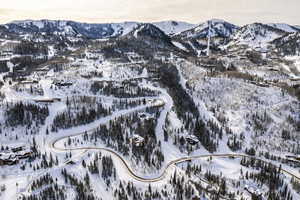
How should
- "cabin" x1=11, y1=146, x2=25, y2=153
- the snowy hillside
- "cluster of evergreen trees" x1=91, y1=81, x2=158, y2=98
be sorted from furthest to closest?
"cluster of evergreen trees" x1=91, y1=81, x2=158, y2=98, "cabin" x1=11, y1=146, x2=25, y2=153, the snowy hillside

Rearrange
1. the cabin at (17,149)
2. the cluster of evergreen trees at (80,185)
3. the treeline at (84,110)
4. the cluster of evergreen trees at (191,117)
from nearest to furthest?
the cluster of evergreen trees at (80,185), the cabin at (17,149), the treeline at (84,110), the cluster of evergreen trees at (191,117)

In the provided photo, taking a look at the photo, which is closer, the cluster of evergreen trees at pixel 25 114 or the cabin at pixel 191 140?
the cabin at pixel 191 140

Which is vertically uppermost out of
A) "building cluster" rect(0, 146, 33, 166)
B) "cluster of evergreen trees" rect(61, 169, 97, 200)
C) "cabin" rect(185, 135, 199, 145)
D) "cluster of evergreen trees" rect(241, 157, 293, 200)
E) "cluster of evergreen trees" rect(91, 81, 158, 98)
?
"cluster of evergreen trees" rect(91, 81, 158, 98)

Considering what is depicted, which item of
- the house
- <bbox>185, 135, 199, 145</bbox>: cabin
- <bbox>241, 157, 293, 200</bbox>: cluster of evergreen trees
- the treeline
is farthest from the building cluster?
<bbox>241, 157, 293, 200</bbox>: cluster of evergreen trees

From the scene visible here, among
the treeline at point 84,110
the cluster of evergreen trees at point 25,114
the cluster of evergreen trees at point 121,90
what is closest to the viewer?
the cluster of evergreen trees at point 25,114

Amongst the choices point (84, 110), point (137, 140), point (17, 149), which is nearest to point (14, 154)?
point (17, 149)

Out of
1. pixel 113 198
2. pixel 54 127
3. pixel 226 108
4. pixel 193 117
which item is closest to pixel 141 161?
pixel 113 198

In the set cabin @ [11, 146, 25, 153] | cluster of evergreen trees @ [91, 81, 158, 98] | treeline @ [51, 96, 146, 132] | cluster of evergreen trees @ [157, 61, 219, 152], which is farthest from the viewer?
cluster of evergreen trees @ [91, 81, 158, 98]

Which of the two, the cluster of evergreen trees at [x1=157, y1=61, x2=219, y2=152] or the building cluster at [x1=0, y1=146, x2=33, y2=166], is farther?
the cluster of evergreen trees at [x1=157, y1=61, x2=219, y2=152]

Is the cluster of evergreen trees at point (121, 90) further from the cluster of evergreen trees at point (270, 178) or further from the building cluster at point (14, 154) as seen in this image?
the cluster of evergreen trees at point (270, 178)

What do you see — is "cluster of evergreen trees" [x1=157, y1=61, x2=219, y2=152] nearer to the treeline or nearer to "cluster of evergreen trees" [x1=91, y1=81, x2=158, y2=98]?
"cluster of evergreen trees" [x1=91, y1=81, x2=158, y2=98]

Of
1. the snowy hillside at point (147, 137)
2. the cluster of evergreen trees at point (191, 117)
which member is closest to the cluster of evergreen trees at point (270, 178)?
the snowy hillside at point (147, 137)

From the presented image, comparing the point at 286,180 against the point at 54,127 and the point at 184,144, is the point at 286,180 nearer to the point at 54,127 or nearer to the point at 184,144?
the point at 184,144

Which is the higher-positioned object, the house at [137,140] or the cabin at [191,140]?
the house at [137,140]
